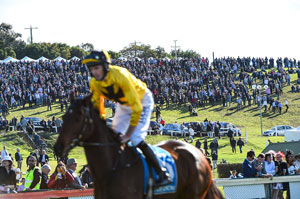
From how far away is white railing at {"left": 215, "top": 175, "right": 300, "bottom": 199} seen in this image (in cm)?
1062

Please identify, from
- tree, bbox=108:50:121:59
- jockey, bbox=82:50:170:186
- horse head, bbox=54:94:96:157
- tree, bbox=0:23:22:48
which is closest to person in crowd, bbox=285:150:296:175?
jockey, bbox=82:50:170:186

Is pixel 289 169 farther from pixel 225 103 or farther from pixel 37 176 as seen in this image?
pixel 225 103

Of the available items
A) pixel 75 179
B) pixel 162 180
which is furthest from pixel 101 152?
pixel 75 179

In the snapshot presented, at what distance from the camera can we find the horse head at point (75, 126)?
6016 mm

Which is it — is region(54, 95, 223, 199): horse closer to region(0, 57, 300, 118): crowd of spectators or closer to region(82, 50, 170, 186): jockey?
region(82, 50, 170, 186): jockey

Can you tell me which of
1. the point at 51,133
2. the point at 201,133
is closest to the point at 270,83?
the point at 201,133

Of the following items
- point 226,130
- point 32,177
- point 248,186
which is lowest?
point 226,130

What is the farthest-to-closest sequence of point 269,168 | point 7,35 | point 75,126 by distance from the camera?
1. point 7,35
2. point 269,168
3. point 75,126

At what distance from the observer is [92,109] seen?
6.44m

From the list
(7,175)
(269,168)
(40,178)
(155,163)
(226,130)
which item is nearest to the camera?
(155,163)

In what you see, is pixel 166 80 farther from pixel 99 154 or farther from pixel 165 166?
pixel 99 154

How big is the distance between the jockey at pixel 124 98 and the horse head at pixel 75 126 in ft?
0.91

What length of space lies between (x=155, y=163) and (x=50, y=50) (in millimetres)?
98251

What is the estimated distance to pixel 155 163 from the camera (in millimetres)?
6816
